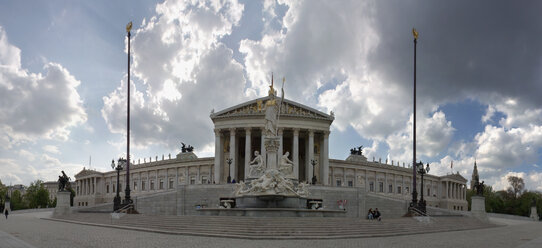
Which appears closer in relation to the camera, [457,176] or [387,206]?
[387,206]

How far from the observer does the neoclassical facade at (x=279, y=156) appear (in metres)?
71.7

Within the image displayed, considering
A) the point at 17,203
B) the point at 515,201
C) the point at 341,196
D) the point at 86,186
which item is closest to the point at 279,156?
the point at 341,196

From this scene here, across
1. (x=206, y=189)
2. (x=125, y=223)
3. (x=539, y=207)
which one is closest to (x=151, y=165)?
(x=206, y=189)

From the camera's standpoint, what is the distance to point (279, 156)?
57688mm

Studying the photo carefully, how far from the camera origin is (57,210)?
47.6m

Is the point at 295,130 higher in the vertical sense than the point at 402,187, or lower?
higher

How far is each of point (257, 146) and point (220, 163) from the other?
8970mm

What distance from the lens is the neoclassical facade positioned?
2822 inches

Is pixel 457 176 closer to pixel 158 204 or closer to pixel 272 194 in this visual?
pixel 158 204

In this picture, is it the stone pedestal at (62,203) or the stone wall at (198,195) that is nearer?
the stone pedestal at (62,203)

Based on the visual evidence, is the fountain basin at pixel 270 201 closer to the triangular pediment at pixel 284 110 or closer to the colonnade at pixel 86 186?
the triangular pediment at pixel 284 110

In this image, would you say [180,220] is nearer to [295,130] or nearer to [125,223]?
[125,223]

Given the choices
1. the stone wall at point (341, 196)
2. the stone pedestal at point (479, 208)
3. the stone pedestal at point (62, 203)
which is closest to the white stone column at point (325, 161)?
the stone wall at point (341, 196)

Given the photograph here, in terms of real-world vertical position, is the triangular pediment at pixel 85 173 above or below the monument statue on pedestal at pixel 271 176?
below
